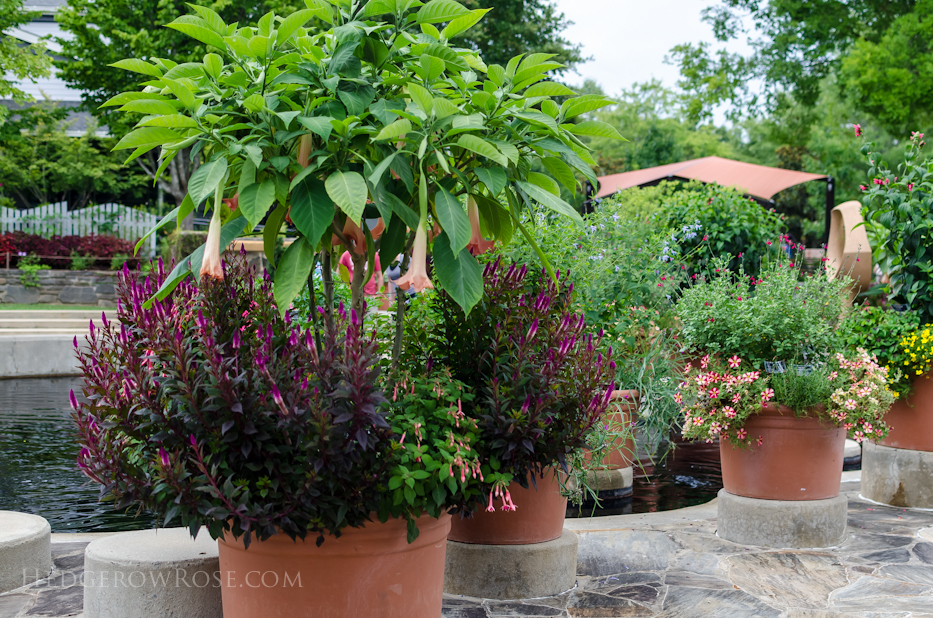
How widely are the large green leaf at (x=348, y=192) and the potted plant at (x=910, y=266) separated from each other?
380cm

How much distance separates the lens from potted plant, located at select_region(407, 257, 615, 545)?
2314 millimetres

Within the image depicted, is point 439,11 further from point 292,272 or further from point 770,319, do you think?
point 770,319

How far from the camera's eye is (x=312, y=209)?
1.94 m

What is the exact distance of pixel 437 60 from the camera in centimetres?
201

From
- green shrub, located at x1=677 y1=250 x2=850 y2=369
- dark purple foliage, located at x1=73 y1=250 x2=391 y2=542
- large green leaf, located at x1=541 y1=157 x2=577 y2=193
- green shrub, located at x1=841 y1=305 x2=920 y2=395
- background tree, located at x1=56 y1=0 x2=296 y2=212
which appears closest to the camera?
dark purple foliage, located at x1=73 y1=250 x2=391 y2=542

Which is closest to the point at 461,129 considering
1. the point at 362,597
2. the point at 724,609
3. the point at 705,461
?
the point at 362,597

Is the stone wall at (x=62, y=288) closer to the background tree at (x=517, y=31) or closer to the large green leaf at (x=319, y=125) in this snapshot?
the background tree at (x=517, y=31)

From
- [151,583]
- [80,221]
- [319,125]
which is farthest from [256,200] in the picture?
[80,221]

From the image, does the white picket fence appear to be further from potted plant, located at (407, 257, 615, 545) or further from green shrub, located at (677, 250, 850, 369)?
potted plant, located at (407, 257, 615, 545)

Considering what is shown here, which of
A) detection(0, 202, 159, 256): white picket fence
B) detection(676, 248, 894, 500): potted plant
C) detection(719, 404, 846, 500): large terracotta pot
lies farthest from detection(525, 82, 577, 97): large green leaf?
detection(0, 202, 159, 256): white picket fence

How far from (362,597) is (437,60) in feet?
5.04

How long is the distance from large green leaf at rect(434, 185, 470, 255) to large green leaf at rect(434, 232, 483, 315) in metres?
0.06

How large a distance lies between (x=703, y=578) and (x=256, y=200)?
2.61 metres

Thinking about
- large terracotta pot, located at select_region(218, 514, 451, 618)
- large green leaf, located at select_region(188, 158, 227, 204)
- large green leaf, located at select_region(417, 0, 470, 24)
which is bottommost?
large terracotta pot, located at select_region(218, 514, 451, 618)
